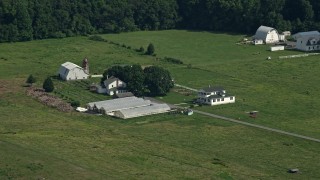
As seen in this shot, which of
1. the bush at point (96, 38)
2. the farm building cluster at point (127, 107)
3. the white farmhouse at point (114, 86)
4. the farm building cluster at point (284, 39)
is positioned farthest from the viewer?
the bush at point (96, 38)

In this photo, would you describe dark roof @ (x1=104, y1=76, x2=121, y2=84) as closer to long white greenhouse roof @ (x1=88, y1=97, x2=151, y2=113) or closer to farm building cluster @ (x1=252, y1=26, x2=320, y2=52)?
long white greenhouse roof @ (x1=88, y1=97, x2=151, y2=113)

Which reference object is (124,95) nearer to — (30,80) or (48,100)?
(48,100)

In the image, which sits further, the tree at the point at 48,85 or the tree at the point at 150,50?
the tree at the point at 150,50

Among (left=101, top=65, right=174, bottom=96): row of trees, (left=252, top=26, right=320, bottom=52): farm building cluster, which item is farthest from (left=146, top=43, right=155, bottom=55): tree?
(left=101, top=65, right=174, bottom=96): row of trees

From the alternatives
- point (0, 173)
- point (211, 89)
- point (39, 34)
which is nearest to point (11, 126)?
point (0, 173)

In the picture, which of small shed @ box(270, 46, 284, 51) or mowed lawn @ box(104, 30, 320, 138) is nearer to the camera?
mowed lawn @ box(104, 30, 320, 138)

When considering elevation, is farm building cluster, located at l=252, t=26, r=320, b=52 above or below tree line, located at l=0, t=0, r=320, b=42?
below

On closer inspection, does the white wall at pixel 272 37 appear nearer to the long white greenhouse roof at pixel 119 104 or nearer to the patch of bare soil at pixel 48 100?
the patch of bare soil at pixel 48 100

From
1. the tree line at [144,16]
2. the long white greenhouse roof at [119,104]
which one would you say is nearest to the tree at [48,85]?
the long white greenhouse roof at [119,104]
